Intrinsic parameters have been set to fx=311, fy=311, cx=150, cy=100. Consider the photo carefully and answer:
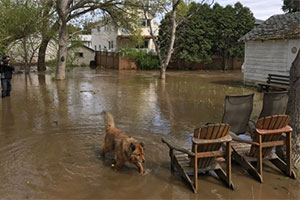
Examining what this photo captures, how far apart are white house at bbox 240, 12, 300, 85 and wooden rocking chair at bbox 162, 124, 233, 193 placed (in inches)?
434

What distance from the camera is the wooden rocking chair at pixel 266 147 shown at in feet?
15.8

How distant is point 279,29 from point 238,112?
1139 cm

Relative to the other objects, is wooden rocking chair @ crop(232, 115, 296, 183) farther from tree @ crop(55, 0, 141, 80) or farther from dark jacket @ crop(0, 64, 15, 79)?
tree @ crop(55, 0, 141, 80)

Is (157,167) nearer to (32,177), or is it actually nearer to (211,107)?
(32,177)

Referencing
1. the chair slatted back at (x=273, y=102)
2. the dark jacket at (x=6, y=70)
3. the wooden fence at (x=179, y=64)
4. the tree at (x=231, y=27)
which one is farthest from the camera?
the wooden fence at (x=179, y=64)

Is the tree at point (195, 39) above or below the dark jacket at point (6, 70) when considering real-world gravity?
above

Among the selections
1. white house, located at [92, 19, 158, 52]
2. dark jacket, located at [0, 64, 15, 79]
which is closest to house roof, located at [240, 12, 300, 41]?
dark jacket, located at [0, 64, 15, 79]

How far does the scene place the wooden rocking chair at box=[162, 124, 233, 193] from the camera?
4469mm

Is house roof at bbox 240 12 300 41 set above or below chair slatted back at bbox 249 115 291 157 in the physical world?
above

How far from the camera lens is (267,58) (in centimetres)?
1638

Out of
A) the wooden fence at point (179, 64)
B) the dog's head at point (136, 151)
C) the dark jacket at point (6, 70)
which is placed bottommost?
the dog's head at point (136, 151)

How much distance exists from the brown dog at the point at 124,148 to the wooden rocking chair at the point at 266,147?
1705 millimetres

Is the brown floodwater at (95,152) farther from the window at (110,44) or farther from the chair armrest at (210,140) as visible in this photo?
the window at (110,44)

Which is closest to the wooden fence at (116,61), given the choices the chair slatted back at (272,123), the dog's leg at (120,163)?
the dog's leg at (120,163)
